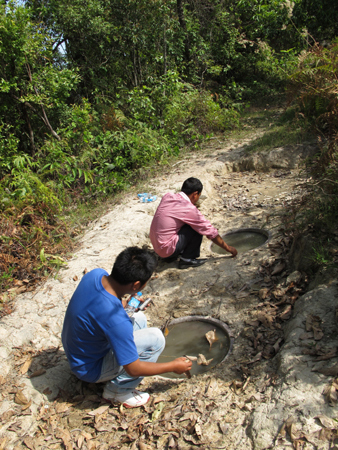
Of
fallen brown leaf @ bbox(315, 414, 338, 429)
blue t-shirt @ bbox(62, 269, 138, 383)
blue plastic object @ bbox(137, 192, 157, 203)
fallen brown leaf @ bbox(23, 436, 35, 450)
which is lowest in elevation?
fallen brown leaf @ bbox(315, 414, 338, 429)

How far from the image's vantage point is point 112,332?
8.21 feet

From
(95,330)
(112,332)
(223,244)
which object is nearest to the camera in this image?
(112,332)

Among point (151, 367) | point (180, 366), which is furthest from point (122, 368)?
point (180, 366)

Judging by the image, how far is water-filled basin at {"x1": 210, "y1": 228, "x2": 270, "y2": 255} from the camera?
5143mm

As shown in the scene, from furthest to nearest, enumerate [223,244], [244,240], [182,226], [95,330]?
[244,240], [182,226], [223,244], [95,330]

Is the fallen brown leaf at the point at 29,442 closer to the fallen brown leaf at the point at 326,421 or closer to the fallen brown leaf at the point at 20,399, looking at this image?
the fallen brown leaf at the point at 20,399

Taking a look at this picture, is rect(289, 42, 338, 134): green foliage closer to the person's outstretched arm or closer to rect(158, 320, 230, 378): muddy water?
the person's outstretched arm

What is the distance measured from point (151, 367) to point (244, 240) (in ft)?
10.4

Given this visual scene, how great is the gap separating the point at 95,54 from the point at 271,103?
632 centimetres

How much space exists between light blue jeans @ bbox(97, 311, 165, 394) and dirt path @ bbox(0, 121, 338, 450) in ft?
0.68

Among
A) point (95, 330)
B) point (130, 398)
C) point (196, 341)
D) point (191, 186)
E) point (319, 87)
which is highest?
point (319, 87)

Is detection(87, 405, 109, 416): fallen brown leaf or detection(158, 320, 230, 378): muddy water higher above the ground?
detection(87, 405, 109, 416): fallen brown leaf

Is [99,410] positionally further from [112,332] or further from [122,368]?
[112,332]

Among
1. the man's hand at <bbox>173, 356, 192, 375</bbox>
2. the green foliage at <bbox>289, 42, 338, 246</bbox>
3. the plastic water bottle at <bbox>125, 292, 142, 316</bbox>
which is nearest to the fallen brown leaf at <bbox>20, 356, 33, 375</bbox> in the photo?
the plastic water bottle at <bbox>125, 292, 142, 316</bbox>
